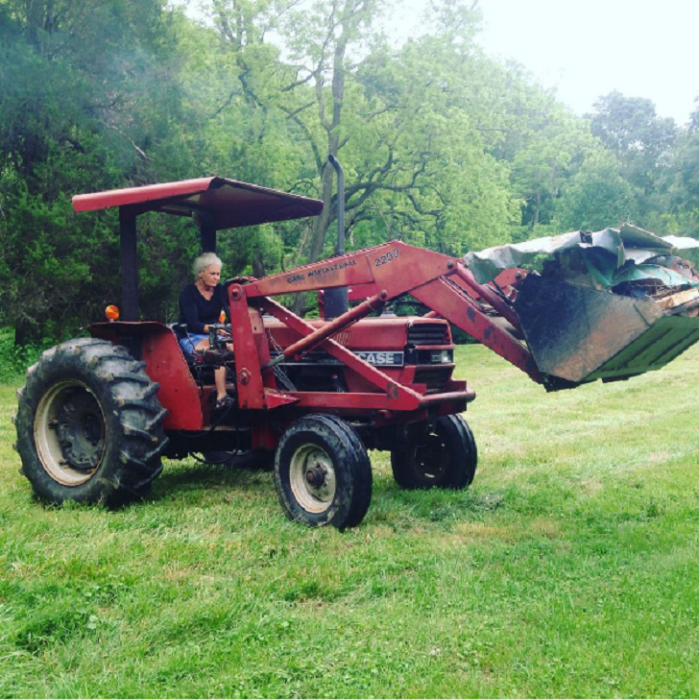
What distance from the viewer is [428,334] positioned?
6.24 metres

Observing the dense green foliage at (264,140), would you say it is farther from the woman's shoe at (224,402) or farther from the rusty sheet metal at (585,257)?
A: the rusty sheet metal at (585,257)

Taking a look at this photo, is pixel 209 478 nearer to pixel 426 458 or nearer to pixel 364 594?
pixel 426 458

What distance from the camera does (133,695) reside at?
3.11 meters

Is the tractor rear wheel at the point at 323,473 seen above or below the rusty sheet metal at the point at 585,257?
below

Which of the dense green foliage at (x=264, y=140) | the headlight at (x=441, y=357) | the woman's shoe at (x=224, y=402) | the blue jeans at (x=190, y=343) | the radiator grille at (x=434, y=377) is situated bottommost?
the woman's shoe at (x=224, y=402)

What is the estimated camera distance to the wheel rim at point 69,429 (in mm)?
6277

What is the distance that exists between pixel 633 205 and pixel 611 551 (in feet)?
99.8

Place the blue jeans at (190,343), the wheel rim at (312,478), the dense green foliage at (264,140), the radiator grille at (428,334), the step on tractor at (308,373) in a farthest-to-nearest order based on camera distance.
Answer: the dense green foliage at (264,140) < the blue jeans at (190,343) < the radiator grille at (428,334) < the wheel rim at (312,478) < the step on tractor at (308,373)

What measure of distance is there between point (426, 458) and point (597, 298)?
2538mm

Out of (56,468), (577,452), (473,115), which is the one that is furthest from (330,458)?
(473,115)

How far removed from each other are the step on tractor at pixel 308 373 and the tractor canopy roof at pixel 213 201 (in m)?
0.02

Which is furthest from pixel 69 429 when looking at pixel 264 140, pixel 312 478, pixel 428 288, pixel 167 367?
pixel 264 140

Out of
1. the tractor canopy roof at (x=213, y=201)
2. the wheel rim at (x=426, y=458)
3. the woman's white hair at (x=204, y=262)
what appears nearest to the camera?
the tractor canopy roof at (x=213, y=201)

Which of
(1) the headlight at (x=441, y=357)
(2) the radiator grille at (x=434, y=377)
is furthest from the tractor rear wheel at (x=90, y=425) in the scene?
(1) the headlight at (x=441, y=357)
